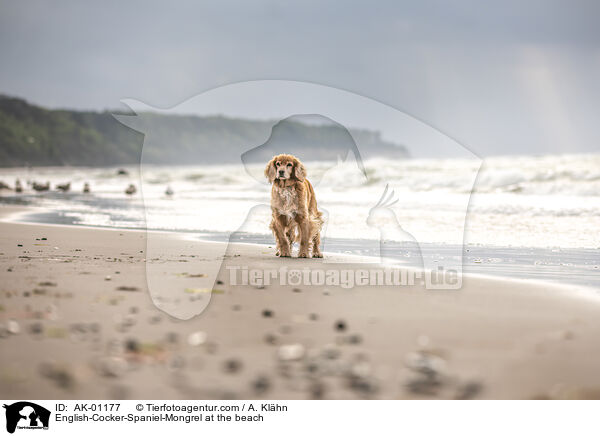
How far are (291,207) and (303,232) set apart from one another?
0.34 m

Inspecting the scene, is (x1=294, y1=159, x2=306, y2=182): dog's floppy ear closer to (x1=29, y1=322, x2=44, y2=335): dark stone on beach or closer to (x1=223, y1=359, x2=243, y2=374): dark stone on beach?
(x1=29, y1=322, x2=44, y2=335): dark stone on beach

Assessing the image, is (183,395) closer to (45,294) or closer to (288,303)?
(288,303)

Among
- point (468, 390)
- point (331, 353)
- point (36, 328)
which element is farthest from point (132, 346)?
point (468, 390)

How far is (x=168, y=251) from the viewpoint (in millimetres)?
7965

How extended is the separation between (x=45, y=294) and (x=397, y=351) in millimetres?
2755

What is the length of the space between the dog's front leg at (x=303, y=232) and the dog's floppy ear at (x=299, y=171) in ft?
1.50

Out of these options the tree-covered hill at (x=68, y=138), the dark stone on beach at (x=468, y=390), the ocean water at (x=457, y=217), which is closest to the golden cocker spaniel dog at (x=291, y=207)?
the ocean water at (x=457, y=217)

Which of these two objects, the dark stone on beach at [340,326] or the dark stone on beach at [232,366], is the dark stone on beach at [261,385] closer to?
the dark stone on beach at [232,366]

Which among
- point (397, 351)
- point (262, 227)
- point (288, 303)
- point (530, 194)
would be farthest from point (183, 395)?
point (530, 194)

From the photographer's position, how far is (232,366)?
322 cm

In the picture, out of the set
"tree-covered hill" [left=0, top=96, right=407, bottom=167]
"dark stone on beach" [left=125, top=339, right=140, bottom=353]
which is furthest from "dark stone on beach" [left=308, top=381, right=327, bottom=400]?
"tree-covered hill" [left=0, top=96, right=407, bottom=167]

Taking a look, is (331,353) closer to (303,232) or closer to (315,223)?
(303,232)

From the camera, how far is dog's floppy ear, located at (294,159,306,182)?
7.53 meters

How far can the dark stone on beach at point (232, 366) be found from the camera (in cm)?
319
